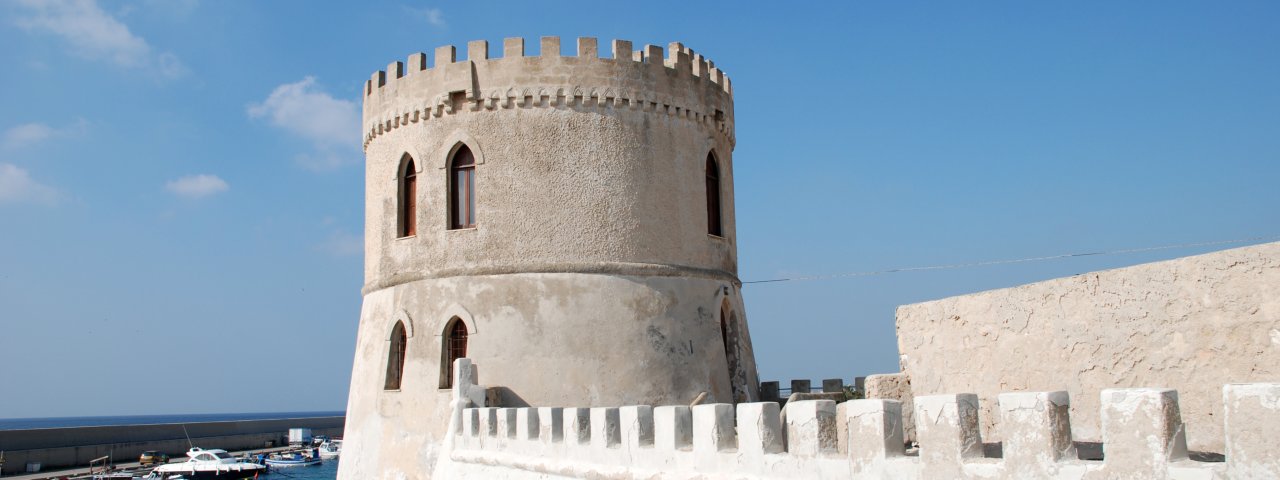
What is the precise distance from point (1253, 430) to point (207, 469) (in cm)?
4460

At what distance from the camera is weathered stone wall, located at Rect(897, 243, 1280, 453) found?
716 centimetres

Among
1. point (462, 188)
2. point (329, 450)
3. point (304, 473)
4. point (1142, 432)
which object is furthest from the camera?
point (329, 450)

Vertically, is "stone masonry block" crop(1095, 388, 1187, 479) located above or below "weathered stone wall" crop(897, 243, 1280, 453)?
below

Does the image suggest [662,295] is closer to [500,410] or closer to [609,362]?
[609,362]

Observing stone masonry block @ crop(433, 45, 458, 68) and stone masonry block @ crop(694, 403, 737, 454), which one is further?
stone masonry block @ crop(433, 45, 458, 68)

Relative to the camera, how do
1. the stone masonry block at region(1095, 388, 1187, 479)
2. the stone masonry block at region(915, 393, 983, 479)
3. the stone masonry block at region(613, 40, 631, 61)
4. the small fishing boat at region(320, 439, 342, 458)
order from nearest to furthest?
the stone masonry block at region(1095, 388, 1187, 479) < the stone masonry block at region(915, 393, 983, 479) < the stone masonry block at region(613, 40, 631, 61) < the small fishing boat at region(320, 439, 342, 458)

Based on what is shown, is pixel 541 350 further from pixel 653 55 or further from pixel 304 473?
pixel 304 473

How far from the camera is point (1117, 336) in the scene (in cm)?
809

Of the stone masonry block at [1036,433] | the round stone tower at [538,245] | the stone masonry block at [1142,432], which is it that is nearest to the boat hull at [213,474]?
the round stone tower at [538,245]

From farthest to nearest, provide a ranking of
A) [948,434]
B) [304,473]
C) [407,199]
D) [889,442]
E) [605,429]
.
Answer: [304,473] → [407,199] → [605,429] → [889,442] → [948,434]

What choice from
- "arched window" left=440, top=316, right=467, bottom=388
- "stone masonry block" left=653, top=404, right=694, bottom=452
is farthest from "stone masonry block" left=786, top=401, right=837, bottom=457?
"arched window" left=440, top=316, right=467, bottom=388

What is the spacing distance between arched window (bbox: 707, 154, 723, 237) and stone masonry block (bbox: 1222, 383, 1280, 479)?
1142cm

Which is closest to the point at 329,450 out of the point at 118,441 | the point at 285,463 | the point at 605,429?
the point at 285,463

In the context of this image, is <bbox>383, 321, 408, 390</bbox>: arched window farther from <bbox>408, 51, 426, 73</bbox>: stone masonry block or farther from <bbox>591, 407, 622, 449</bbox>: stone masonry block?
<bbox>591, 407, 622, 449</bbox>: stone masonry block
